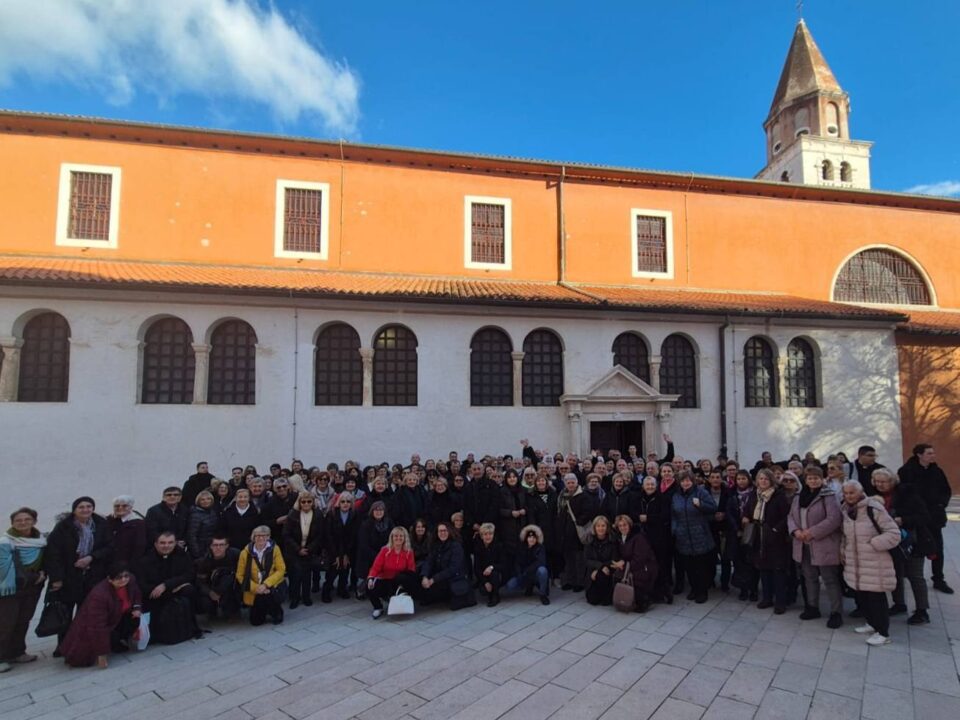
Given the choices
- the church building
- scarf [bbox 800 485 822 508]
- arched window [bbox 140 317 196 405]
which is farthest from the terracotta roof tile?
scarf [bbox 800 485 822 508]

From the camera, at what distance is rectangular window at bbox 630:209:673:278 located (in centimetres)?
1727

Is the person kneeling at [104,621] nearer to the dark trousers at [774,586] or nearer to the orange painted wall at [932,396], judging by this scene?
the dark trousers at [774,586]

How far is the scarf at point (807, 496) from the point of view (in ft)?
20.2

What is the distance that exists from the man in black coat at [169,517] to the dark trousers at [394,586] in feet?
8.27

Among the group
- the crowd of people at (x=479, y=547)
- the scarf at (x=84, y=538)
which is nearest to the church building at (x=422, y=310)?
the crowd of people at (x=479, y=547)

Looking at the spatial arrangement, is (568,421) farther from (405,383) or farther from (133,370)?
(133,370)

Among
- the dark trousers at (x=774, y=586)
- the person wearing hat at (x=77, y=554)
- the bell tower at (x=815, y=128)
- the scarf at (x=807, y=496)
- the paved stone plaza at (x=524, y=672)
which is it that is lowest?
the paved stone plaza at (x=524, y=672)

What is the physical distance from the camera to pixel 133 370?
1266 centimetres

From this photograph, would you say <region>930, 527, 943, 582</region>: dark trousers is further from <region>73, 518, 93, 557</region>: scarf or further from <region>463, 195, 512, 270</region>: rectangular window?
<region>463, 195, 512, 270</region>: rectangular window

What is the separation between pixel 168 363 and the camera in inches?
520

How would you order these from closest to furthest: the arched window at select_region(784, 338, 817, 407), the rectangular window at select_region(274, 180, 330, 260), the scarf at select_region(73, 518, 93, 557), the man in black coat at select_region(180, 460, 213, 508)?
the scarf at select_region(73, 518, 93, 557) → the man in black coat at select_region(180, 460, 213, 508) → the rectangular window at select_region(274, 180, 330, 260) → the arched window at select_region(784, 338, 817, 407)

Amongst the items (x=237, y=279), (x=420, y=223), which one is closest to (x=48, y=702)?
(x=237, y=279)

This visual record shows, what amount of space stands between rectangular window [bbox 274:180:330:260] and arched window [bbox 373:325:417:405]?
346 cm

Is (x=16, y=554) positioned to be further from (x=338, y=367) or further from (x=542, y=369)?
(x=542, y=369)
